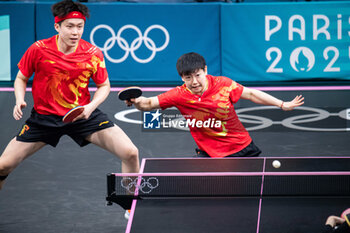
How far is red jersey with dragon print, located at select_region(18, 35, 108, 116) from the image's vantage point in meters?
6.14

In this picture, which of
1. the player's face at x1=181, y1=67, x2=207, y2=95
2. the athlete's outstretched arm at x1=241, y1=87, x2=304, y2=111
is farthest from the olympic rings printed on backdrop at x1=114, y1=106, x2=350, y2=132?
the player's face at x1=181, y1=67, x2=207, y2=95

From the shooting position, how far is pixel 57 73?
6141 mm

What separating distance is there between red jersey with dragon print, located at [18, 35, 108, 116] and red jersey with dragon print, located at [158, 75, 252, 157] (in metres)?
0.79

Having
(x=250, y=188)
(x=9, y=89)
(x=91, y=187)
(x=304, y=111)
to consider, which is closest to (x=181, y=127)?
(x=304, y=111)

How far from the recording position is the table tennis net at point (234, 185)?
16.1ft

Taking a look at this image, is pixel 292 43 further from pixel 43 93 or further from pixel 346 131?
pixel 43 93

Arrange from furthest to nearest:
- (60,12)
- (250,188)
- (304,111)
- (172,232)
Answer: (304,111)
(60,12)
(250,188)
(172,232)

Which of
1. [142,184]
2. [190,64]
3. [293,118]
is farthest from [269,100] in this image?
[293,118]

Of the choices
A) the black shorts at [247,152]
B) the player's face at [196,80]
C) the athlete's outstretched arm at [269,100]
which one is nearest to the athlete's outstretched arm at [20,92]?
the player's face at [196,80]

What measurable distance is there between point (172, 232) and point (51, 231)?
2.02m

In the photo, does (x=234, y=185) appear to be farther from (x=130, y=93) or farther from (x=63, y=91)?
(x=63, y=91)

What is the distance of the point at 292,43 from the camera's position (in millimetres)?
11578

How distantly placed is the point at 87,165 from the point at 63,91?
→ 2108 millimetres

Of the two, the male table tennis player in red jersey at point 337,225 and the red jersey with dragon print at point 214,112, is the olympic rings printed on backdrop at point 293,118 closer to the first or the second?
the red jersey with dragon print at point 214,112
